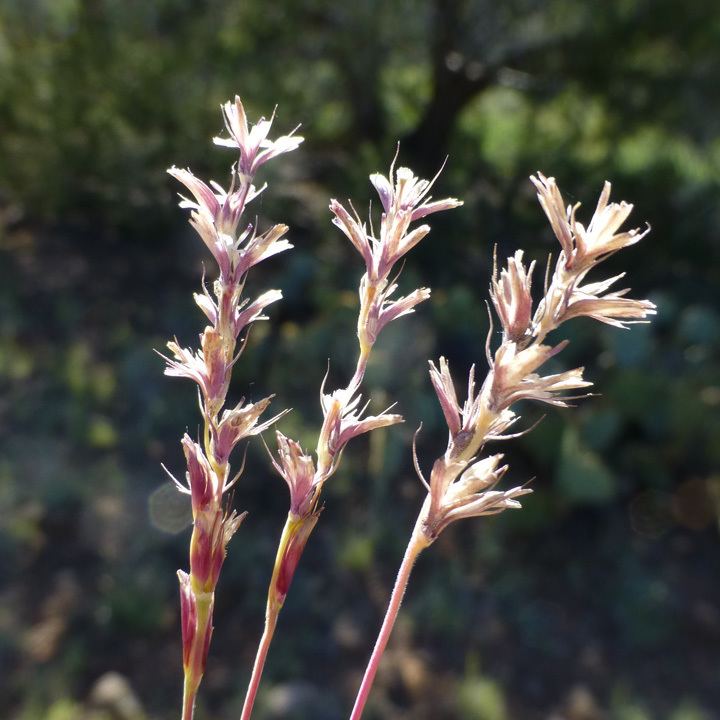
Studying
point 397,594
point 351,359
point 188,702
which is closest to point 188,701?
point 188,702

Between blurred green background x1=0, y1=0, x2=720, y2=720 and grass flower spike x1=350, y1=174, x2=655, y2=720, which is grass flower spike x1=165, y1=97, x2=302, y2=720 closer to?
grass flower spike x1=350, y1=174, x2=655, y2=720

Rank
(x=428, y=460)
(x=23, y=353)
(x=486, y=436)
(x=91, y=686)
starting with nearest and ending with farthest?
(x=486, y=436)
(x=91, y=686)
(x=428, y=460)
(x=23, y=353)

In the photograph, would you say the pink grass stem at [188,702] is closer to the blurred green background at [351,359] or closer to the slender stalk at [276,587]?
the slender stalk at [276,587]

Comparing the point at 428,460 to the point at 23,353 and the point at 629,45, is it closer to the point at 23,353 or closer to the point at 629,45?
the point at 23,353

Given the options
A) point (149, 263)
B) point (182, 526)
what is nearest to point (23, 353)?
point (149, 263)

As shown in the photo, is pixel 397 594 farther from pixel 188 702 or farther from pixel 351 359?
pixel 351 359

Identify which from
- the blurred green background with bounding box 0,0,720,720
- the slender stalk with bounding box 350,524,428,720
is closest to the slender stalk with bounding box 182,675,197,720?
the slender stalk with bounding box 350,524,428,720

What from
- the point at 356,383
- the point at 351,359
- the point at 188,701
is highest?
the point at 356,383
